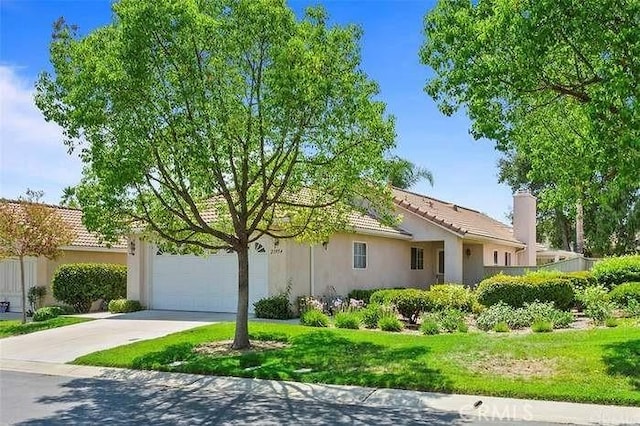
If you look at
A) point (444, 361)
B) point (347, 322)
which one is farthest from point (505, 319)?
point (444, 361)

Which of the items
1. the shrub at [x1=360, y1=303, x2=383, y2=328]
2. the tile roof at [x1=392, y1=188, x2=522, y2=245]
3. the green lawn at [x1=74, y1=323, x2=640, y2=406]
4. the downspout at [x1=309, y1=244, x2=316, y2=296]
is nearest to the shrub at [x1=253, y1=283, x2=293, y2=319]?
the downspout at [x1=309, y1=244, x2=316, y2=296]

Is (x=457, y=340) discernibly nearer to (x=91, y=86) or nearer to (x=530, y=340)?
(x=530, y=340)

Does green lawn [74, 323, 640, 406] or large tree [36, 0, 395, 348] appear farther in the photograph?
large tree [36, 0, 395, 348]

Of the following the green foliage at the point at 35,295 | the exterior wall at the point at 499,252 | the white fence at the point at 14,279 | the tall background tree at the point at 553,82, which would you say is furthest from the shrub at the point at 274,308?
the exterior wall at the point at 499,252

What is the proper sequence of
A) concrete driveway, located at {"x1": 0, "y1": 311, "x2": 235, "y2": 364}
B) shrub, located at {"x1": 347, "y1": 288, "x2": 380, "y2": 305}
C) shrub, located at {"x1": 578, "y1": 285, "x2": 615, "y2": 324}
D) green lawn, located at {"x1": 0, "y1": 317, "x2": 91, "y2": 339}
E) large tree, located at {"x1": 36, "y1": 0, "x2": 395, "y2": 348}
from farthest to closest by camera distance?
shrub, located at {"x1": 347, "y1": 288, "x2": 380, "y2": 305} < green lawn, located at {"x1": 0, "y1": 317, "x2": 91, "y2": 339} < shrub, located at {"x1": 578, "y1": 285, "x2": 615, "y2": 324} < concrete driveway, located at {"x1": 0, "y1": 311, "x2": 235, "y2": 364} < large tree, located at {"x1": 36, "y1": 0, "x2": 395, "y2": 348}

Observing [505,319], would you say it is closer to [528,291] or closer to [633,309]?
[528,291]

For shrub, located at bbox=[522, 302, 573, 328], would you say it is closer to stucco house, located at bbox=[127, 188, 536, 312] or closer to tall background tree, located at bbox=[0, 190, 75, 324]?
stucco house, located at bbox=[127, 188, 536, 312]

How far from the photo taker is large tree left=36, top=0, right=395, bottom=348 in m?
11.5

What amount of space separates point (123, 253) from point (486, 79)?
21.5 m

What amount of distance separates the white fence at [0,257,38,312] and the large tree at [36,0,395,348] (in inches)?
534

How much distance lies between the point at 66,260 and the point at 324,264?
11.3 metres

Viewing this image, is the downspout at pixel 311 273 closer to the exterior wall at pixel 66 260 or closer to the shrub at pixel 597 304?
the shrub at pixel 597 304

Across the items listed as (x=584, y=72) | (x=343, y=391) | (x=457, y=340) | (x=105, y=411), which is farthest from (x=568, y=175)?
(x=105, y=411)

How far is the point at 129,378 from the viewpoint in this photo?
11.6m
